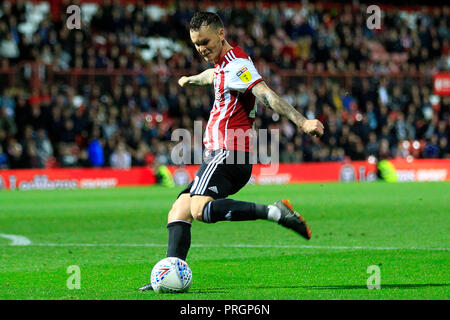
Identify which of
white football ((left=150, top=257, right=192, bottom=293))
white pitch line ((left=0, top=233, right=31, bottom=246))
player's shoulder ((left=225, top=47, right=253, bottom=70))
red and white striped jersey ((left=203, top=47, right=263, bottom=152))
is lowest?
white pitch line ((left=0, top=233, right=31, bottom=246))

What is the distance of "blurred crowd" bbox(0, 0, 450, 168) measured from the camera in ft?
80.2

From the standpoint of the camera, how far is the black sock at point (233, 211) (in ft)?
22.0

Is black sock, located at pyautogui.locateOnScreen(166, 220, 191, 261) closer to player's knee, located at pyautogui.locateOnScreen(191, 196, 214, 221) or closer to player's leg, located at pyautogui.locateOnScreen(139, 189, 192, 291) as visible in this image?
player's leg, located at pyautogui.locateOnScreen(139, 189, 192, 291)

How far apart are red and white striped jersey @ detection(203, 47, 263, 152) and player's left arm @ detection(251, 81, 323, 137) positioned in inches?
8.0

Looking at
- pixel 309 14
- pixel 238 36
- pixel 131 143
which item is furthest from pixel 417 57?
pixel 131 143

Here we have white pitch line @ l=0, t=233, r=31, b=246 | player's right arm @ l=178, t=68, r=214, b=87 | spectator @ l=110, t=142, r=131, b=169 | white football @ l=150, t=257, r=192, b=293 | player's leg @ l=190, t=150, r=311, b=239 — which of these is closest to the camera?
player's leg @ l=190, t=150, r=311, b=239

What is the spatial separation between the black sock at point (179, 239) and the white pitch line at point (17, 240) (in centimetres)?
458

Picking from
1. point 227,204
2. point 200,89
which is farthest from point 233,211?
point 200,89

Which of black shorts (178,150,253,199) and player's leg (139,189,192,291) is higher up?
black shorts (178,150,253,199)

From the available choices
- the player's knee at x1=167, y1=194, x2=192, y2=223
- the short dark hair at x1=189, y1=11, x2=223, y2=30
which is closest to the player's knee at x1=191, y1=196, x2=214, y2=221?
the player's knee at x1=167, y1=194, x2=192, y2=223

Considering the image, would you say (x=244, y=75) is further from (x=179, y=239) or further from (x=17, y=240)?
(x=17, y=240)

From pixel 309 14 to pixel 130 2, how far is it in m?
6.78

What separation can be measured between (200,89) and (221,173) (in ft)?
66.1

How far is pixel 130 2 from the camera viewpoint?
3159 centimetres
